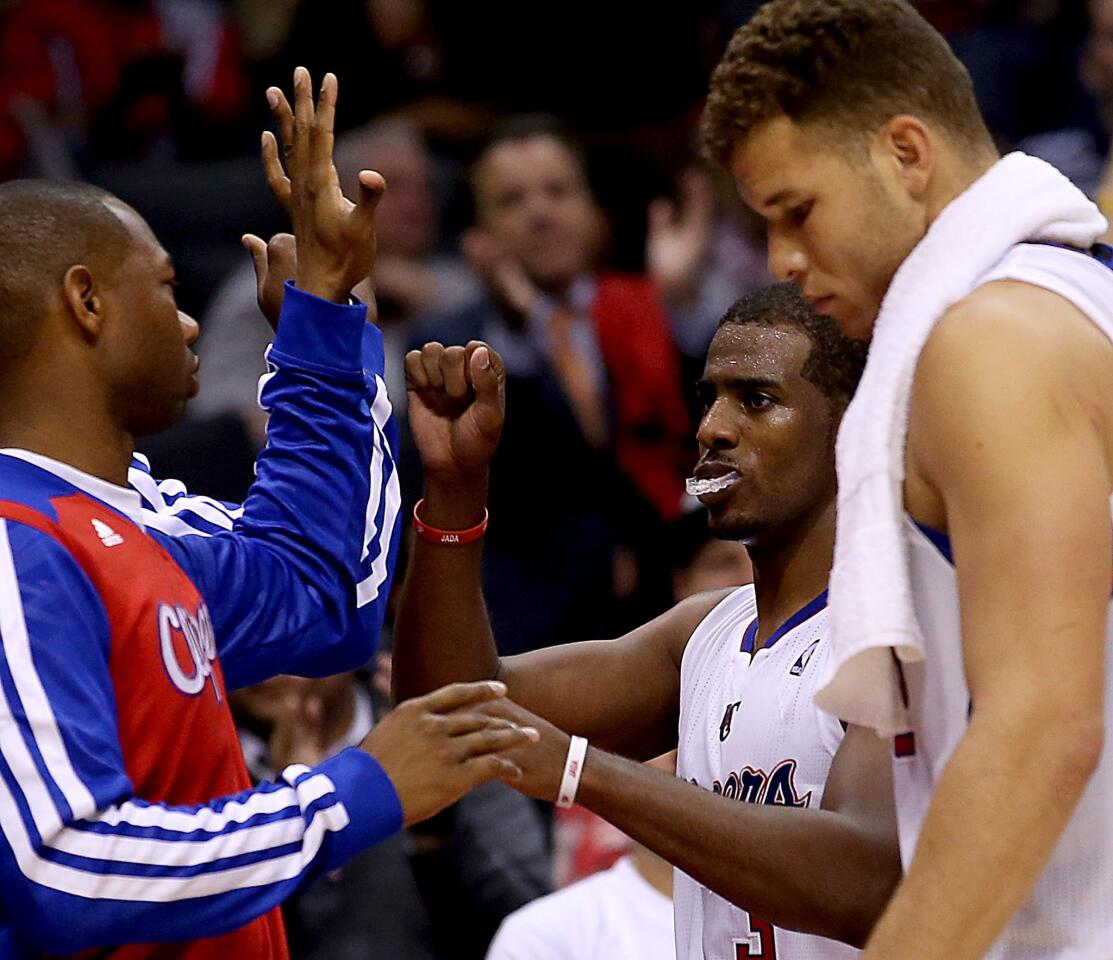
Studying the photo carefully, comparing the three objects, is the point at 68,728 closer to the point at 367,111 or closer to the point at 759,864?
the point at 759,864

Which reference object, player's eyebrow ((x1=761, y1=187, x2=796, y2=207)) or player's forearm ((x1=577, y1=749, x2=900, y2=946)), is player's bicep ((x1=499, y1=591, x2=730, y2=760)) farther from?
player's eyebrow ((x1=761, y1=187, x2=796, y2=207))

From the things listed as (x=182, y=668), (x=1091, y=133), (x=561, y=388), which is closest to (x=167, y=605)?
(x=182, y=668)

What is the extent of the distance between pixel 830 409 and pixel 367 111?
213 inches

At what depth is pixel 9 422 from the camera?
271cm

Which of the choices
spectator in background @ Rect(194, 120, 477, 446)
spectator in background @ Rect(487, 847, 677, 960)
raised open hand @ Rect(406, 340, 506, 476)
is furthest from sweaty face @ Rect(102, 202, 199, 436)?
spectator in background @ Rect(194, 120, 477, 446)

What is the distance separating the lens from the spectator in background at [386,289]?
6.85 meters

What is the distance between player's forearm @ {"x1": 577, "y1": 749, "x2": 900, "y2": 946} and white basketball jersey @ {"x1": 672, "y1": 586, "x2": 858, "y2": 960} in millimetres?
314

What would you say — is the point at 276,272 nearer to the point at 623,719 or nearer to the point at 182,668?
the point at 182,668

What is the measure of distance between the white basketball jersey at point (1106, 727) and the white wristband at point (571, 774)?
59 cm

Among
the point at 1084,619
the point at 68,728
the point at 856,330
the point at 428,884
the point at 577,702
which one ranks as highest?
the point at 856,330

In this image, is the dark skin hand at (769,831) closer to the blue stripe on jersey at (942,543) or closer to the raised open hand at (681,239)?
the blue stripe on jersey at (942,543)

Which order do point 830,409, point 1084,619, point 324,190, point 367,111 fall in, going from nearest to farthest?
point 1084,619 < point 324,190 < point 830,409 < point 367,111

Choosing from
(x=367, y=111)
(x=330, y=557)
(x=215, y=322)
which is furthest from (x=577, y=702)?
(x=367, y=111)

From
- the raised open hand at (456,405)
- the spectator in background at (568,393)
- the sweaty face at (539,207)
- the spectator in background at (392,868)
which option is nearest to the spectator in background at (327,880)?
the spectator in background at (392,868)
